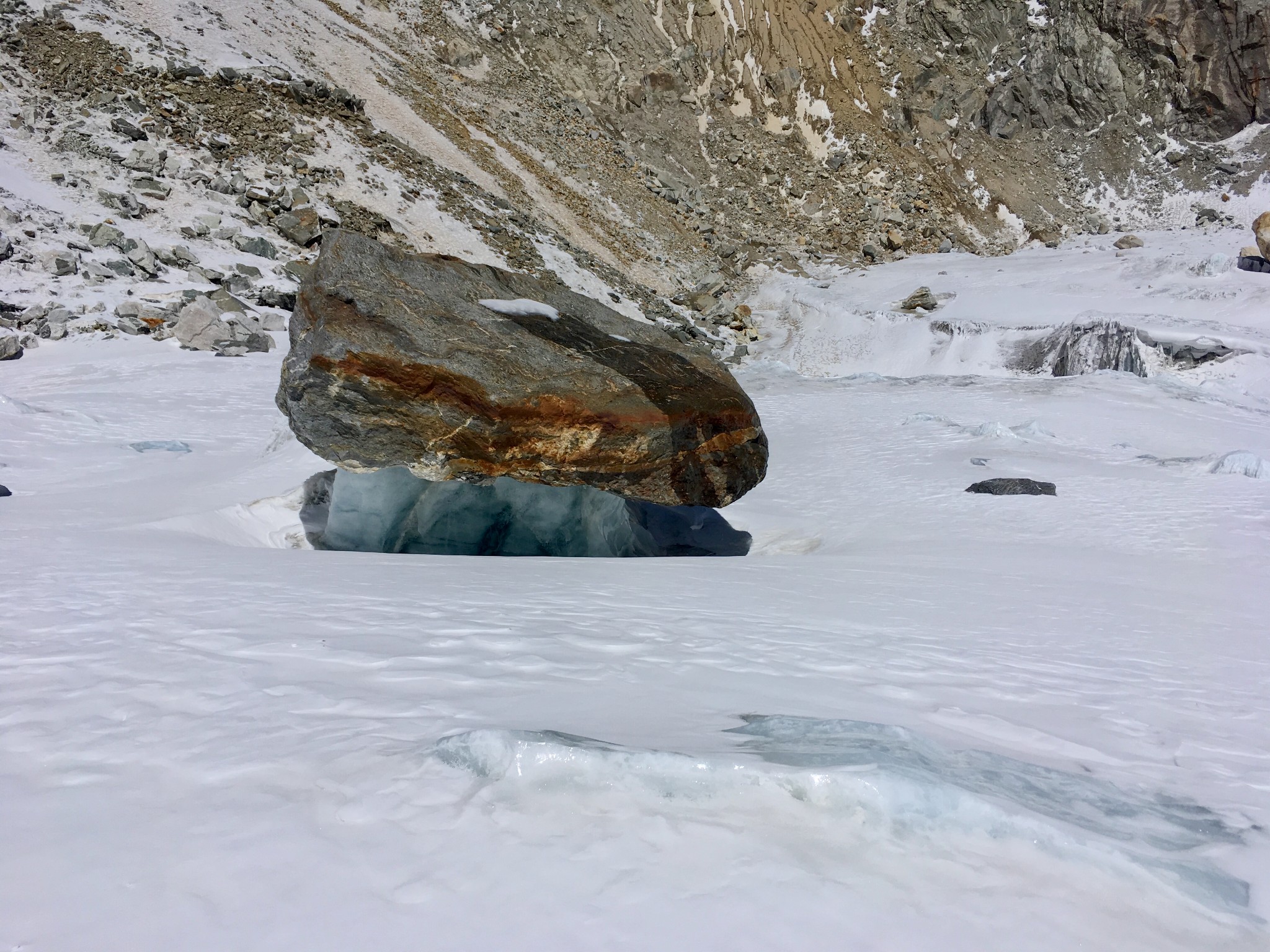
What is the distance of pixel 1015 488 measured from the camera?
677 cm

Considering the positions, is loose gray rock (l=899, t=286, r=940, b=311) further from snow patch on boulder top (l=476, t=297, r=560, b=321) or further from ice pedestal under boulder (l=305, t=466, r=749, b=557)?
snow patch on boulder top (l=476, t=297, r=560, b=321)

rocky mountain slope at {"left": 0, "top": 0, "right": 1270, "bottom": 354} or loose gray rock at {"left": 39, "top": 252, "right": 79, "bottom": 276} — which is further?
rocky mountain slope at {"left": 0, "top": 0, "right": 1270, "bottom": 354}

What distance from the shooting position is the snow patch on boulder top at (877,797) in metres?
1.33

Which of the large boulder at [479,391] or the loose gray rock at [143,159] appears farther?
the loose gray rock at [143,159]

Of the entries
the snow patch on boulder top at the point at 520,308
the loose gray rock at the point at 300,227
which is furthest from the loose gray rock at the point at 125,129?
the snow patch on boulder top at the point at 520,308

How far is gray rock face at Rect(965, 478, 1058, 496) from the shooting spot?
670cm

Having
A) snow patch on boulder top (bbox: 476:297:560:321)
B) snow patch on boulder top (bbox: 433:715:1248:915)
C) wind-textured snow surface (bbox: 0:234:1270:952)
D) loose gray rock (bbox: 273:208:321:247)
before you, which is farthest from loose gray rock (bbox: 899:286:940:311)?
snow patch on boulder top (bbox: 433:715:1248:915)

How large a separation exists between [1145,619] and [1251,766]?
1.73 metres

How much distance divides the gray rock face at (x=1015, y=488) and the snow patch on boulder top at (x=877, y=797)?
5.59m

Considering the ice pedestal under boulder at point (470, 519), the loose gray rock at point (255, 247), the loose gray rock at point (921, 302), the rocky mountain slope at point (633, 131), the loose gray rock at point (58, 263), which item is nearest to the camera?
the ice pedestal under boulder at point (470, 519)

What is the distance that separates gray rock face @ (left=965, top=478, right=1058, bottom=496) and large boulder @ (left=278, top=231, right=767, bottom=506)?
251cm

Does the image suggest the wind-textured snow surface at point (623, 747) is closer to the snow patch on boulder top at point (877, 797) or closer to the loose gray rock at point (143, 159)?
the snow patch on boulder top at point (877, 797)

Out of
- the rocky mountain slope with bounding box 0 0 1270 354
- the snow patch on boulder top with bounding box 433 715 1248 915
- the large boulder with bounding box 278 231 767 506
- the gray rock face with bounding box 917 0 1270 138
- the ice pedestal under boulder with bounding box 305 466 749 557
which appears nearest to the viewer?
the snow patch on boulder top with bounding box 433 715 1248 915

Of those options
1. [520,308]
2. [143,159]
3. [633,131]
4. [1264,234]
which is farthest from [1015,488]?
[633,131]
